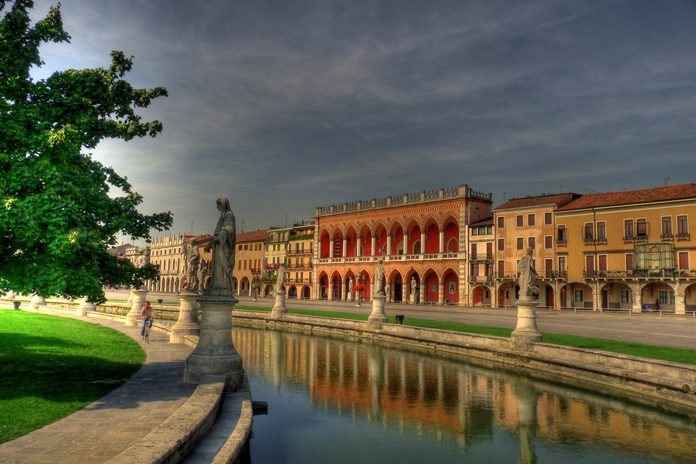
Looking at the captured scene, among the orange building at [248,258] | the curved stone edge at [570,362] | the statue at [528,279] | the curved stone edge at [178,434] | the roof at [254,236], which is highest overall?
the roof at [254,236]

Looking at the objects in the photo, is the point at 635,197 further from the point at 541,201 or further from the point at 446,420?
the point at 446,420

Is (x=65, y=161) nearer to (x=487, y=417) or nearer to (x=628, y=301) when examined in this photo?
(x=487, y=417)

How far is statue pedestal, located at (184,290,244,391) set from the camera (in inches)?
409

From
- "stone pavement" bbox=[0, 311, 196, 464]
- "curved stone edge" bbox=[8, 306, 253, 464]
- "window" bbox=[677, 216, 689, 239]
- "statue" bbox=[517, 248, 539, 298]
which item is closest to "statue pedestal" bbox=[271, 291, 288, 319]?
"statue" bbox=[517, 248, 539, 298]

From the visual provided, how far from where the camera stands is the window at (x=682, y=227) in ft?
133

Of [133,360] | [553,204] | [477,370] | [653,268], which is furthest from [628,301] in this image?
[133,360]

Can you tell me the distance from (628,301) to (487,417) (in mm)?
39343

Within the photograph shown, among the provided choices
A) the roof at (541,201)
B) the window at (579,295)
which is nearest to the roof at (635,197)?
the roof at (541,201)

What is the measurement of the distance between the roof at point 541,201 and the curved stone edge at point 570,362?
100 feet

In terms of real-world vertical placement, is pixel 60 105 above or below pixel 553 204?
below

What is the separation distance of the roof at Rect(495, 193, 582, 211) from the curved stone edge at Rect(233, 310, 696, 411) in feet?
100

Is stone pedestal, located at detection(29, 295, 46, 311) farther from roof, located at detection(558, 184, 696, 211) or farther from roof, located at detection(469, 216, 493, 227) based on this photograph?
roof, located at detection(558, 184, 696, 211)

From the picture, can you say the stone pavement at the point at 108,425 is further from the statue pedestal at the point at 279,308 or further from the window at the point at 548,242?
the window at the point at 548,242

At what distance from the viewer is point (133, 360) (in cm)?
1350
